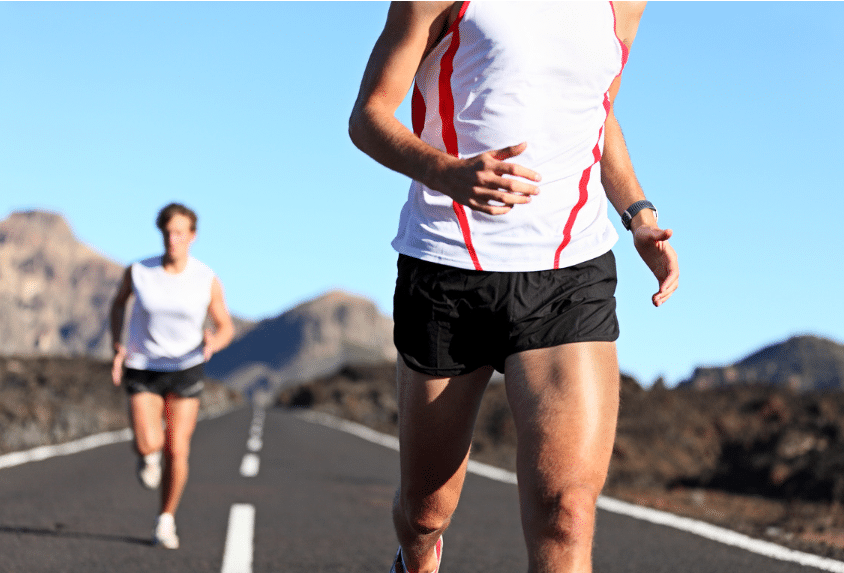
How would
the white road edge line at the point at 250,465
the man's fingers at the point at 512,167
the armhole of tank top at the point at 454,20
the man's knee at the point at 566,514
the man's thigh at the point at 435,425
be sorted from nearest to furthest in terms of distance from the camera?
1. the man's fingers at the point at 512,167
2. the man's knee at the point at 566,514
3. the armhole of tank top at the point at 454,20
4. the man's thigh at the point at 435,425
5. the white road edge line at the point at 250,465

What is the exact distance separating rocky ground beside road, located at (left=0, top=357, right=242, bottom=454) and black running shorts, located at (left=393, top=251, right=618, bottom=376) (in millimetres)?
11090

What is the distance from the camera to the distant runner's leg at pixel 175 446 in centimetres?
593

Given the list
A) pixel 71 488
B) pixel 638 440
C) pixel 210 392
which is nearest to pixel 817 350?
pixel 210 392

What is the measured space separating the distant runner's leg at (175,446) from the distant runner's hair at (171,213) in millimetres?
1026

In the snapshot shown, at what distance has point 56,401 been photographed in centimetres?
2364

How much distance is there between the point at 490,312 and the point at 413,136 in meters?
0.50

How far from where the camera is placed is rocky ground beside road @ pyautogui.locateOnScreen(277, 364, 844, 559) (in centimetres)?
899

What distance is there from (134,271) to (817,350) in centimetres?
7841

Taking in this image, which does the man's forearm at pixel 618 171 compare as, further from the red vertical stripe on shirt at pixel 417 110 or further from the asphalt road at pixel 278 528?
the asphalt road at pixel 278 528

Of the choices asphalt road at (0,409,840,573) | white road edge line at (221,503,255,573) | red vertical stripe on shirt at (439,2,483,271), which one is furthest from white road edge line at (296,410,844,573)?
red vertical stripe on shirt at (439,2,483,271)

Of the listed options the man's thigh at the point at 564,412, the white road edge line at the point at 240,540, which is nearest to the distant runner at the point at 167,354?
the white road edge line at the point at 240,540

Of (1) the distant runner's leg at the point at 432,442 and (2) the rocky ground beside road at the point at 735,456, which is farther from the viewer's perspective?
(2) the rocky ground beside road at the point at 735,456

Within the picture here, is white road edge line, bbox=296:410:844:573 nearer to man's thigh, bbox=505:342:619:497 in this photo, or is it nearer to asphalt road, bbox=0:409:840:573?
asphalt road, bbox=0:409:840:573

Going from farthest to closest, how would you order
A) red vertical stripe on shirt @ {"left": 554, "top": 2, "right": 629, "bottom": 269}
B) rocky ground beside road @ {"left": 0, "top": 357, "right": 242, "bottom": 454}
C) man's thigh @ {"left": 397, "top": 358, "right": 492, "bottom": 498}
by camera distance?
1. rocky ground beside road @ {"left": 0, "top": 357, "right": 242, "bottom": 454}
2. man's thigh @ {"left": 397, "top": 358, "right": 492, "bottom": 498}
3. red vertical stripe on shirt @ {"left": 554, "top": 2, "right": 629, "bottom": 269}
